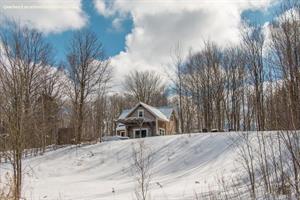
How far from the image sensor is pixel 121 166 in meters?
21.8

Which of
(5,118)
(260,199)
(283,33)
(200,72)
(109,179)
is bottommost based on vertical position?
(109,179)

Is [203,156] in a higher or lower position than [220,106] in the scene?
lower

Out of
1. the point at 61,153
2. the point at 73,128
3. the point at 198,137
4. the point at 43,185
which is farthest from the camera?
the point at 73,128

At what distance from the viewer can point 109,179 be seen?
19578 millimetres

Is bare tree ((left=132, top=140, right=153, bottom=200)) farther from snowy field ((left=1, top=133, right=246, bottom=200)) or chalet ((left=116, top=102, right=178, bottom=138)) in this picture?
chalet ((left=116, top=102, right=178, bottom=138))

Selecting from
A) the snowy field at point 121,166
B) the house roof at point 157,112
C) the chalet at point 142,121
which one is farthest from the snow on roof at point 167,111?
the snowy field at point 121,166

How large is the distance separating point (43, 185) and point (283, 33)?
14.5 m

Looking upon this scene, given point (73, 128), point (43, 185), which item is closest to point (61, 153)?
point (73, 128)

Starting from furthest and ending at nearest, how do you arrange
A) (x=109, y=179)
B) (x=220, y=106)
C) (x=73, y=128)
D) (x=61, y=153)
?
1. (x=220, y=106)
2. (x=73, y=128)
3. (x=61, y=153)
4. (x=109, y=179)

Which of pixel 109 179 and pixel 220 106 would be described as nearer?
pixel 109 179

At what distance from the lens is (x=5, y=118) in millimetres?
9609

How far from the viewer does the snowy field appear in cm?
1532

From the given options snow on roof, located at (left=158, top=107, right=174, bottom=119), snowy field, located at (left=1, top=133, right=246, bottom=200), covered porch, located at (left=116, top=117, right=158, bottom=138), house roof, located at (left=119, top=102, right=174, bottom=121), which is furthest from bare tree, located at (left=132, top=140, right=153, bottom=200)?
snow on roof, located at (left=158, top=107, right=174, bottom=119)

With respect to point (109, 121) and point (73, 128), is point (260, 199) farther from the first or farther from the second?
point (109, 121)
